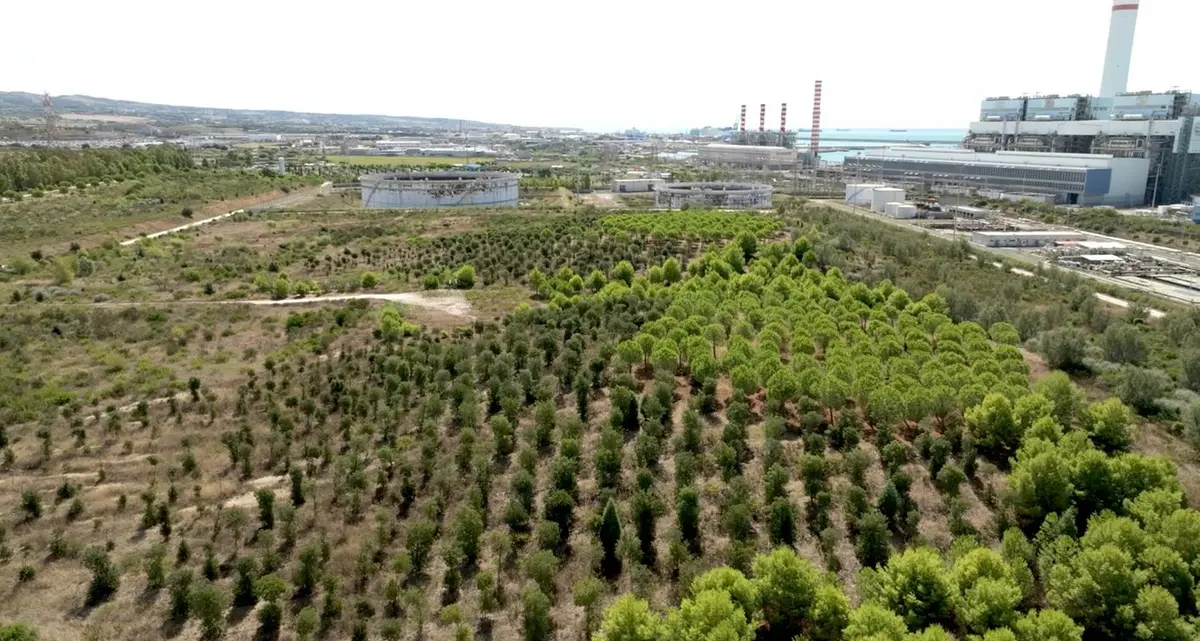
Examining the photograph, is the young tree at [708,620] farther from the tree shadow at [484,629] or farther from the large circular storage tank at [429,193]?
the large circular storage tank at [429,193]

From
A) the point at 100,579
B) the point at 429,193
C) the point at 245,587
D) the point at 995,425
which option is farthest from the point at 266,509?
the point at 429,193

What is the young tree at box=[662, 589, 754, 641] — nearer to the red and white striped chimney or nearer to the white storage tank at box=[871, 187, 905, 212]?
the white storage tank at box=[871, 187, 905, 212]

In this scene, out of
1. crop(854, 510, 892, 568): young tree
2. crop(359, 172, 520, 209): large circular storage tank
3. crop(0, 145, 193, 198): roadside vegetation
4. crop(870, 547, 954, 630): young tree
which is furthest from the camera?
crop(359, 172, 520, 209): large circular storage tank

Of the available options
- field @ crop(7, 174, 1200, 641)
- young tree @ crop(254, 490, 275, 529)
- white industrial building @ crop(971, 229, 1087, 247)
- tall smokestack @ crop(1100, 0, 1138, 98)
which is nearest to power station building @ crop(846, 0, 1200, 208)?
tall smokestack @ crop(1100, 0, 1138, 98)

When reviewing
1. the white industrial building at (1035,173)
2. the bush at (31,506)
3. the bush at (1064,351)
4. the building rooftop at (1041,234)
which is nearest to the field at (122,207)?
the bush at (31,506)

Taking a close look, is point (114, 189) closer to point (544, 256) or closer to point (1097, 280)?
point (544, 256)

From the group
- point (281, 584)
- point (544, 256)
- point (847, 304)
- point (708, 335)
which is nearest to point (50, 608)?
point (281, 584)
